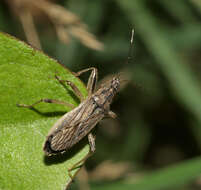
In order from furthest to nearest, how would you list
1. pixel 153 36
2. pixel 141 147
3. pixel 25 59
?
pixel 141 147, pixel 153 36, pixel 25 59

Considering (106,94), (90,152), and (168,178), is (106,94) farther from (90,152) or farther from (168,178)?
(168,178)

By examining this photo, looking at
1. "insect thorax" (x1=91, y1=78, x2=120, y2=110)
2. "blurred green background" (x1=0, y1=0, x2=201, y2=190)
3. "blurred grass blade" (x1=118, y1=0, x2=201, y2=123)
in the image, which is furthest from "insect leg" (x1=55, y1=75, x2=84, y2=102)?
"blurred grass blade" (x1=118, y1=0, x2=201, y2=123)

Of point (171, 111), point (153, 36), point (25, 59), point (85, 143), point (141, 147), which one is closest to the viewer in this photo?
point (25, 59)

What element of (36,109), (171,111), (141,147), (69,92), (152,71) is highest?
(69,92)

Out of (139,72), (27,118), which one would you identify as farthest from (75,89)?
(139,72)

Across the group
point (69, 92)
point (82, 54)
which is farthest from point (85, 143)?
point (82, 54)

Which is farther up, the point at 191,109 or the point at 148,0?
the point at 148,0

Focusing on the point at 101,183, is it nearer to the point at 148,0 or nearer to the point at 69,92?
the point at 69,92
